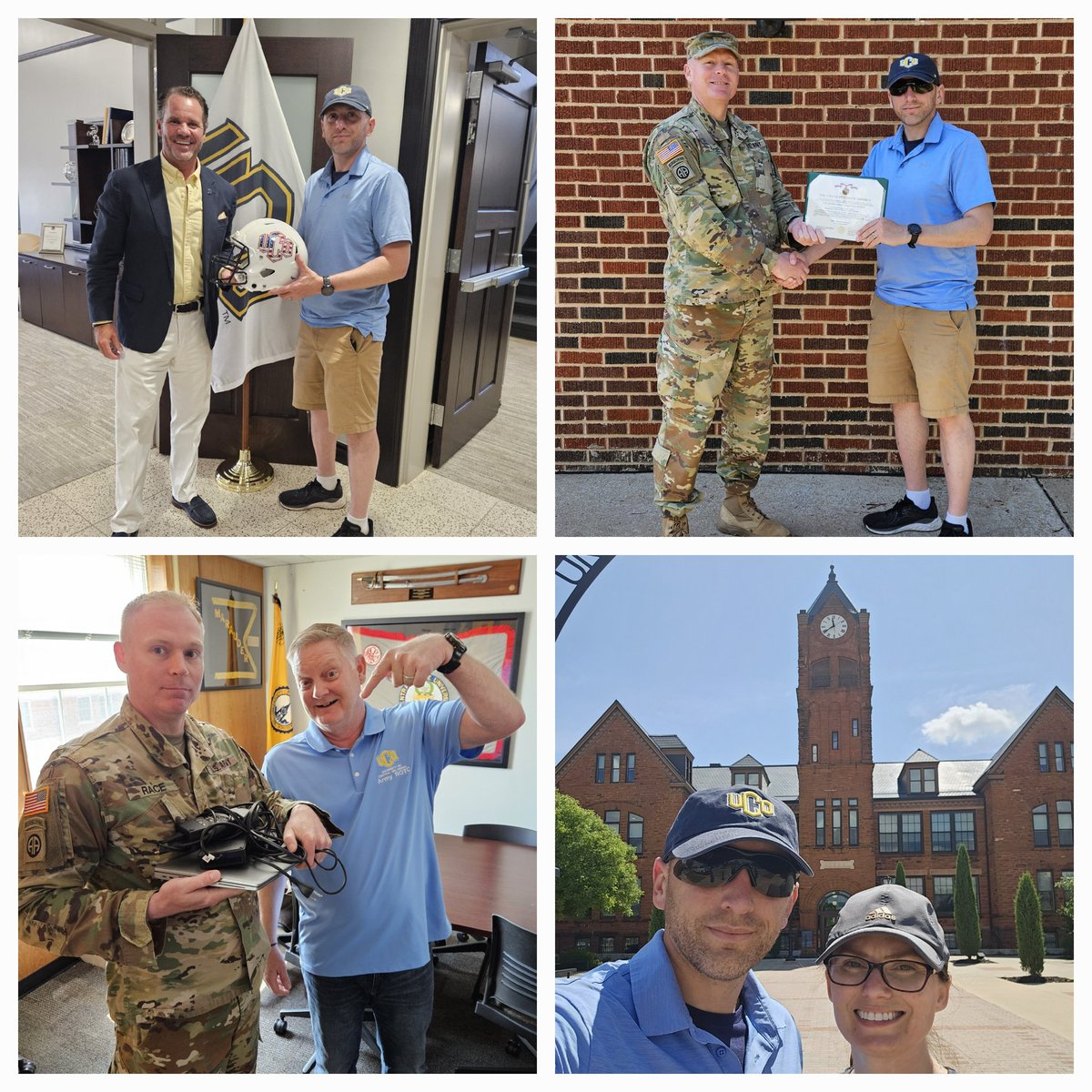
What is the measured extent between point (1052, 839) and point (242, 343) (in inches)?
114

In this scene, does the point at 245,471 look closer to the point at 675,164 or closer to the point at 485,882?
the point at 485,882

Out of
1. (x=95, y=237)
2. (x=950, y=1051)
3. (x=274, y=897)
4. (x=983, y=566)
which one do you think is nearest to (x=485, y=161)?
(x=95, y=237)

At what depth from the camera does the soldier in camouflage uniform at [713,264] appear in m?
2.42

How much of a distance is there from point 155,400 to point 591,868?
2.02 meters

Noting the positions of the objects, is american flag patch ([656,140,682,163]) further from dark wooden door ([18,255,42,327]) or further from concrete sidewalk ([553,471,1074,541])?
dark wooden door ([18,255,42,327])

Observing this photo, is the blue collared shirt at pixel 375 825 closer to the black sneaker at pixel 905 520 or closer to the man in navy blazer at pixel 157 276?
the man in navy blazer at pixel 157 276

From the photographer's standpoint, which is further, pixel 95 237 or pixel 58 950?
pixel 95 237

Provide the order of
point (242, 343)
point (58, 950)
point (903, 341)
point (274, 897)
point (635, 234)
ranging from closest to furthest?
point (58, 950), point (274, 897), point (903, 341), point (242, 343), point (635, 234)

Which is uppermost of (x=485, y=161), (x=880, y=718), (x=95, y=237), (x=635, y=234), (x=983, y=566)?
(x=485, y=161)

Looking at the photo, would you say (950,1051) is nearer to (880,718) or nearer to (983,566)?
(880,718)

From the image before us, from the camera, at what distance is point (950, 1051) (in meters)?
1.99

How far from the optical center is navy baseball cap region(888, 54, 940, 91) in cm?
249

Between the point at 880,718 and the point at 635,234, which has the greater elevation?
the point at 635,234

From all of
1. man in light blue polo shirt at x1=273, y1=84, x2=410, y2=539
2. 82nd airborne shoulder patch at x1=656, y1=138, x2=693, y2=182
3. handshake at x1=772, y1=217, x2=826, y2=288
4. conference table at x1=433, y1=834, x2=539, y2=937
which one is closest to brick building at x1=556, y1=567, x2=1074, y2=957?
conference table at x1=433, y1=834, x2=539, y2=937
